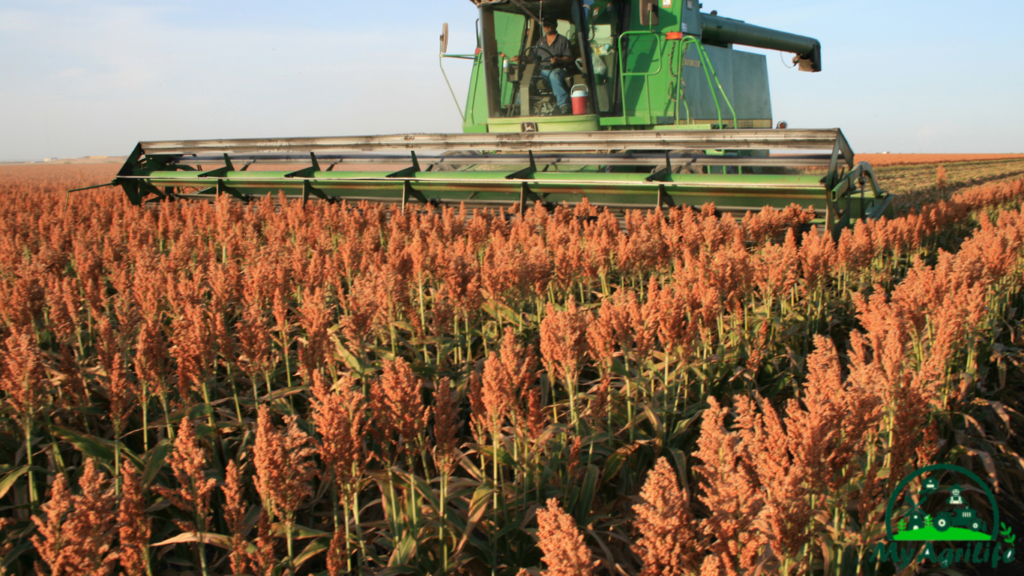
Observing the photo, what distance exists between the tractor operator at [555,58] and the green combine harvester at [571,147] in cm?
2

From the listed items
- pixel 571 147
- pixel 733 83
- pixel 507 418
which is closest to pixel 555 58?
pixel 571 147

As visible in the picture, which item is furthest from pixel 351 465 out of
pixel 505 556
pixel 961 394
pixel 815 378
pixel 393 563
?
pixel 961 394

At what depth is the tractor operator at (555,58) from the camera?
8242mm

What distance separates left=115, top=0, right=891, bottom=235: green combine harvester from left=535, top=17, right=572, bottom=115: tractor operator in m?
0.02

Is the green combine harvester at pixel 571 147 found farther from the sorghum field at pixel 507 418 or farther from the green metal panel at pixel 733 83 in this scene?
the sorghum field at pixel 507 418

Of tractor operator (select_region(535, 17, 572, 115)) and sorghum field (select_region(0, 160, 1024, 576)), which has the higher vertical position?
tractor operator (select_region(535, 17, 572, 115))

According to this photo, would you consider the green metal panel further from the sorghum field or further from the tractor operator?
the sorghum field

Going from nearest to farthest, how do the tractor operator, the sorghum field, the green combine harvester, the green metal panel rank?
the sorghum field → the green combine harvester → the tractor operator → the green metal panel

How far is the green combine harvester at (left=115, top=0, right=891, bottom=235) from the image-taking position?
5.72 meters

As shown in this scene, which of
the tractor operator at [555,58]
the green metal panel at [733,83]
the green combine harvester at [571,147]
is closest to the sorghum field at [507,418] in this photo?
the green combine harvester at [571,147]

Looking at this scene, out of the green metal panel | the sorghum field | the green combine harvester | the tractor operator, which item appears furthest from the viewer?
the green metal panel

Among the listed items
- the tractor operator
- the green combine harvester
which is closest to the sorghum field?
the green combine harvester

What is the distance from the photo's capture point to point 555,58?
8281 millimetres

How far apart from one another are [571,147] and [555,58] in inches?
95.4
